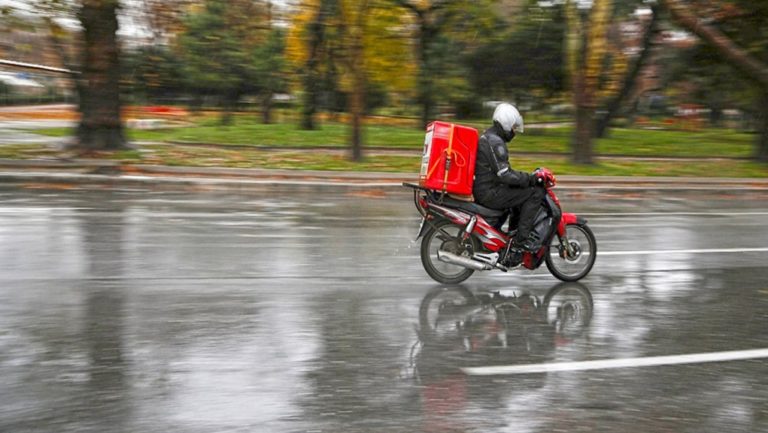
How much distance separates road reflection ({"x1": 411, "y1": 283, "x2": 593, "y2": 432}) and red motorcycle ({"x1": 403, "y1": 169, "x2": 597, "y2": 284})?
30 centimetres

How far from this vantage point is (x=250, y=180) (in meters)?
17.6

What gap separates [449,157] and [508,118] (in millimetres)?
666

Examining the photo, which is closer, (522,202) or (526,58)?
(522,202)

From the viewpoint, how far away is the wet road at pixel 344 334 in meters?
→ 4.84

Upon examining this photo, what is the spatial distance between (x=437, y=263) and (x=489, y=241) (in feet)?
1.89

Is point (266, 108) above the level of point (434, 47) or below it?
below

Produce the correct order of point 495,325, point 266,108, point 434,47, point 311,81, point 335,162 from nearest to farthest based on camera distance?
point 495,325 < point 335,162 < point 434,47 < point 311,81 < point 266,108

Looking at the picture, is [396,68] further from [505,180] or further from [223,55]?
[505,180]

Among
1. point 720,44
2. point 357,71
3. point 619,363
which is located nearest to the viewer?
point 619,363

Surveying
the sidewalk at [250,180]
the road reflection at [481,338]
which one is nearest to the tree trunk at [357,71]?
the sidewalk at [250,180]

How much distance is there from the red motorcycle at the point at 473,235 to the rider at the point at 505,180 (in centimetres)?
9

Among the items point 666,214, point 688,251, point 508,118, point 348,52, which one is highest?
point 348,52

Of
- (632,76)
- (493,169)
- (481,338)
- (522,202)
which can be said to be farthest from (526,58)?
(481,338)

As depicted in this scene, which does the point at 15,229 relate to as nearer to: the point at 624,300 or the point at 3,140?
the point at 624,300
